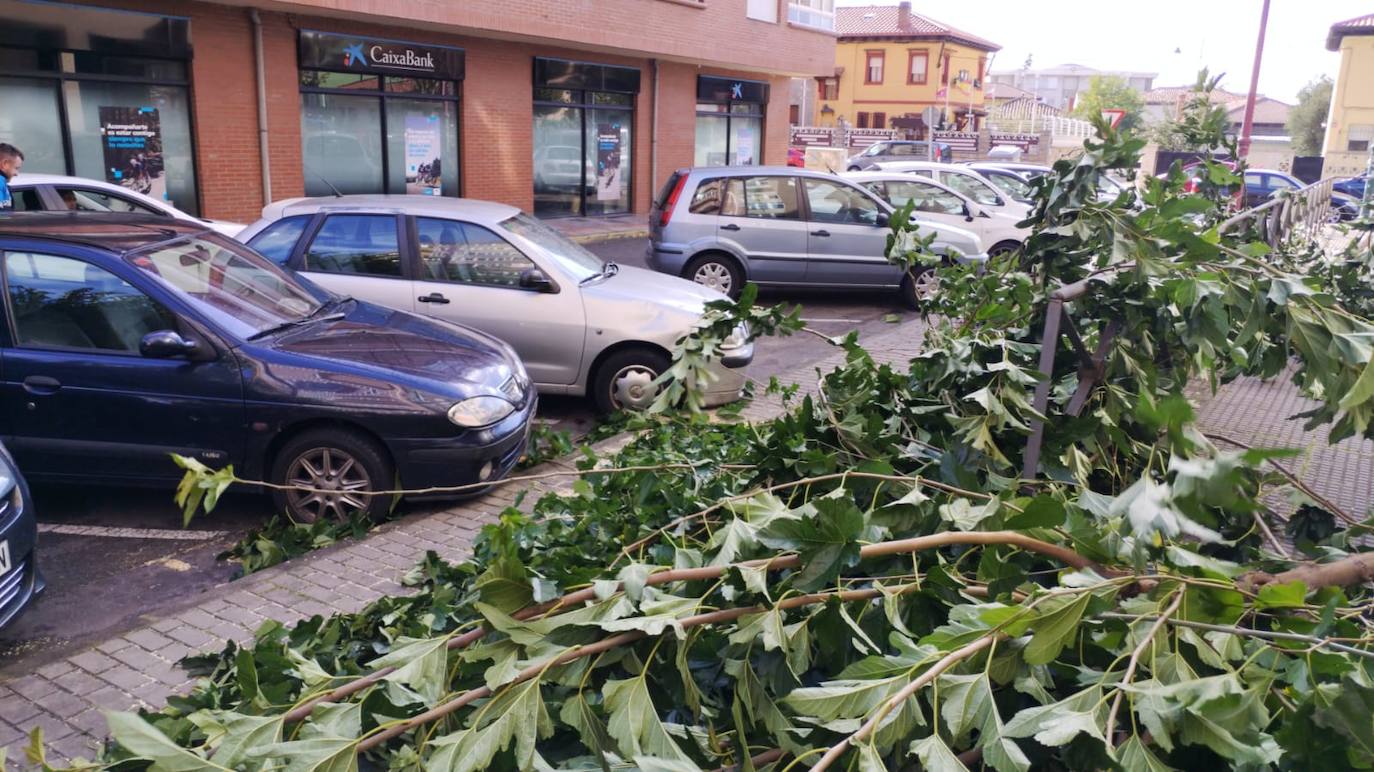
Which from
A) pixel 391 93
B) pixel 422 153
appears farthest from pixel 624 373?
pixel 422 153

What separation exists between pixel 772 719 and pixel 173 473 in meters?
5.26

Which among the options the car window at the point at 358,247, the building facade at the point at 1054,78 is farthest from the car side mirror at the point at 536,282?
the building facade at the point at 1054,78

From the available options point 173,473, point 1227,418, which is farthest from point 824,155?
point 173,473

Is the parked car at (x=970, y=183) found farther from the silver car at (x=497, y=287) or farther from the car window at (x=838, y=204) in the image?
the silver car at (x=497, y=287)

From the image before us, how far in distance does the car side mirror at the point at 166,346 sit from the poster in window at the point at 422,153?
45.5ft

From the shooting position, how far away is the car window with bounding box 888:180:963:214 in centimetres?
1520

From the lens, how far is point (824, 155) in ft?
111

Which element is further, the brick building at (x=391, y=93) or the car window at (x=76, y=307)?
the brick building at (x=391, y=93)

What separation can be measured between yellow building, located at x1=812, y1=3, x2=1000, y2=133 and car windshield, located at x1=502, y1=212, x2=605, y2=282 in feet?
184

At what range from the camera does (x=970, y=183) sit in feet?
57.8

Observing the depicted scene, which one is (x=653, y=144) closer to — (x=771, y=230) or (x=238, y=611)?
(x=771, y=230)

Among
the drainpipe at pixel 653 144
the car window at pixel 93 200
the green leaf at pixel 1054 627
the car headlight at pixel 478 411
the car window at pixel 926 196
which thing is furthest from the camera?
the drainpipe at pixel 653 144

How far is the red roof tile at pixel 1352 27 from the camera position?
4300 cm

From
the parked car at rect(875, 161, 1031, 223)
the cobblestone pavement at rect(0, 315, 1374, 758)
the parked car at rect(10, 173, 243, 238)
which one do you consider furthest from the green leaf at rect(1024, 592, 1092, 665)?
the parked car at rect(875, 161, 1031, 223)
